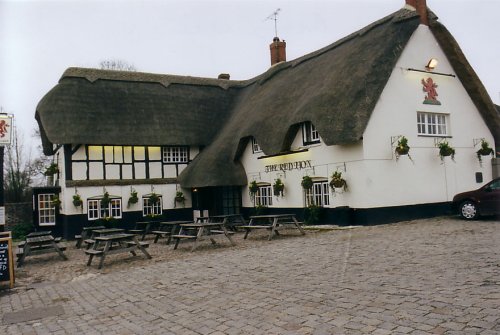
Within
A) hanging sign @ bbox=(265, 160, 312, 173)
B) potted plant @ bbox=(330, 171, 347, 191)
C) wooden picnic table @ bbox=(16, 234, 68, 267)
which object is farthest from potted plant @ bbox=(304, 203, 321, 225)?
Answer: wooden picnic table @ bbox=(16, 234, 68, 267)

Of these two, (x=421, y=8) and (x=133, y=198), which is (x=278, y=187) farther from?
(x=421, y=8)

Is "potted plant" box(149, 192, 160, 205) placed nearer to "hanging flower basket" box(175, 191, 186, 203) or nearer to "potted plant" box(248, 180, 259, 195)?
"hanging flower basket" box(175, 191, 186, 203)

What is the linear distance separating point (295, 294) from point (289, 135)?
11.7 m

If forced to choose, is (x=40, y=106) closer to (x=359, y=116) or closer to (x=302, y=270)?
(x=359, y=116)

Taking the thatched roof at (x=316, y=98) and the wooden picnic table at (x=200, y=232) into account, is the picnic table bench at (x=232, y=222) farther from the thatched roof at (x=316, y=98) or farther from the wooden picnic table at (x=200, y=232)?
the thatched roof at (x=316, y=98)

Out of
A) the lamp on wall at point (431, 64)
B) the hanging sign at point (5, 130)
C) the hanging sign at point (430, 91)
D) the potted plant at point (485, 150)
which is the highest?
the lamp on wall at point (431, 64)

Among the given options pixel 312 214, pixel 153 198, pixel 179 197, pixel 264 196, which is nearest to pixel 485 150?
pixel 312 214

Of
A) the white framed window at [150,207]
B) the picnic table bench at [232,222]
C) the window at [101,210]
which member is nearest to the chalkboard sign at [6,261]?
the picnic table bench at [232,222]

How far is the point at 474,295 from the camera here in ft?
17.6

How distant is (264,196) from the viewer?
1992cm

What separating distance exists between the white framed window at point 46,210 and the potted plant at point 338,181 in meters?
14.2

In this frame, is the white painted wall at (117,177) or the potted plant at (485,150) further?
the white painted wall at (117,177)

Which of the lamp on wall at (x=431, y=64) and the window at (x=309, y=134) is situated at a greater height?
the lamp on wall at (x=431, y=64)

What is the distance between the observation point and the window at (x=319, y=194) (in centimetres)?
1636
